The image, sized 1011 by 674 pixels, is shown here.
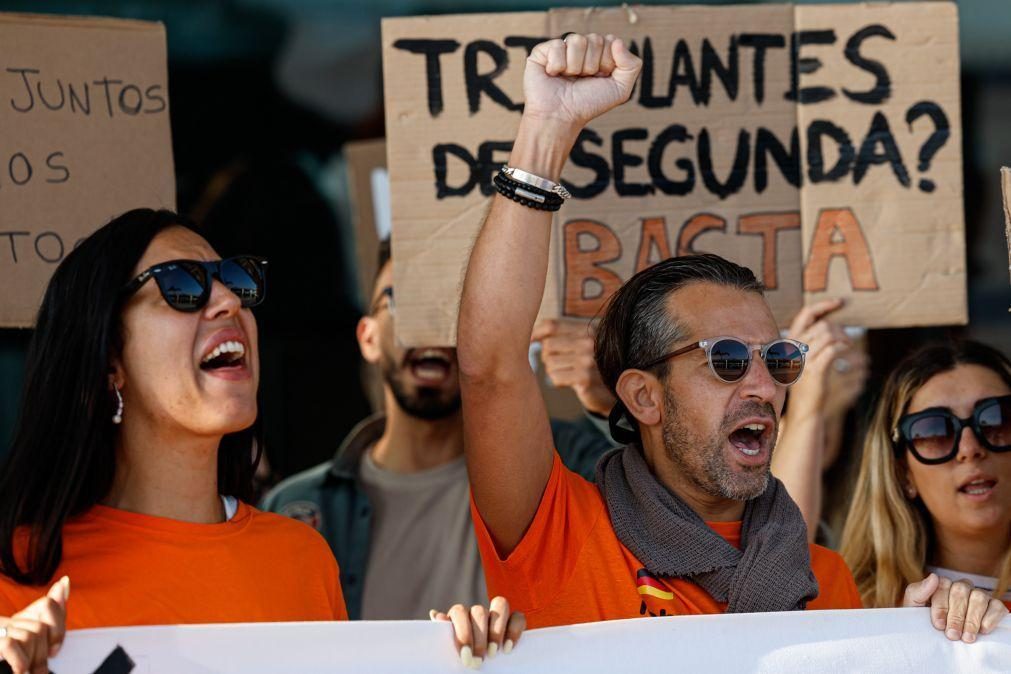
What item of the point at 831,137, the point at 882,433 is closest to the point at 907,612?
the point at 882,433

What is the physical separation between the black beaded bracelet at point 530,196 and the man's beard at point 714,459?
1.58ft

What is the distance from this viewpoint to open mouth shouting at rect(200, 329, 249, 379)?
223 centimetres

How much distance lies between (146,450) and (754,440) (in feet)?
3.39

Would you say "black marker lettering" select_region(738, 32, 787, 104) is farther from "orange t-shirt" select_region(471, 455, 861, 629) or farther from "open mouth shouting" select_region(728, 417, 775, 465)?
"orange t-shirt" select_region(471, 455, 861, 629)

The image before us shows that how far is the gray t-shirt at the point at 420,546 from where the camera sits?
3.46 metres

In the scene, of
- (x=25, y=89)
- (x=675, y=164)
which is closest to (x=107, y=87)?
(x=25, y=89)

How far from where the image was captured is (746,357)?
7.74 ft

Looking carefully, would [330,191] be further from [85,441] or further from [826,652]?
[826,652]

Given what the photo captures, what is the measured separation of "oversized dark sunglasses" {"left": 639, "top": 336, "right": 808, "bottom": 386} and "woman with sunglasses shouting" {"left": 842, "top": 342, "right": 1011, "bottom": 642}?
23.4 inches

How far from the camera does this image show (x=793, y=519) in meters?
2.35

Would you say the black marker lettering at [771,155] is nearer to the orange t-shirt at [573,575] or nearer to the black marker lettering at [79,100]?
the orange t-shirt at [573,575]

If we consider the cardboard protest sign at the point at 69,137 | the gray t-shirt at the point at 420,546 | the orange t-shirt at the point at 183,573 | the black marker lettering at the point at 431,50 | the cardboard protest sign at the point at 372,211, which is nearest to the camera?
the orange t-shirt at the point at 183,573

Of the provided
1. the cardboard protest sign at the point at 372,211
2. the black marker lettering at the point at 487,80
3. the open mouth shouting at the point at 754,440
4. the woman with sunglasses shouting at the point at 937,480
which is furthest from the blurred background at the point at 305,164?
the open mouth shouting at the point at 754,440

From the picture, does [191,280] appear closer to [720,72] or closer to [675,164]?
[675,164]
